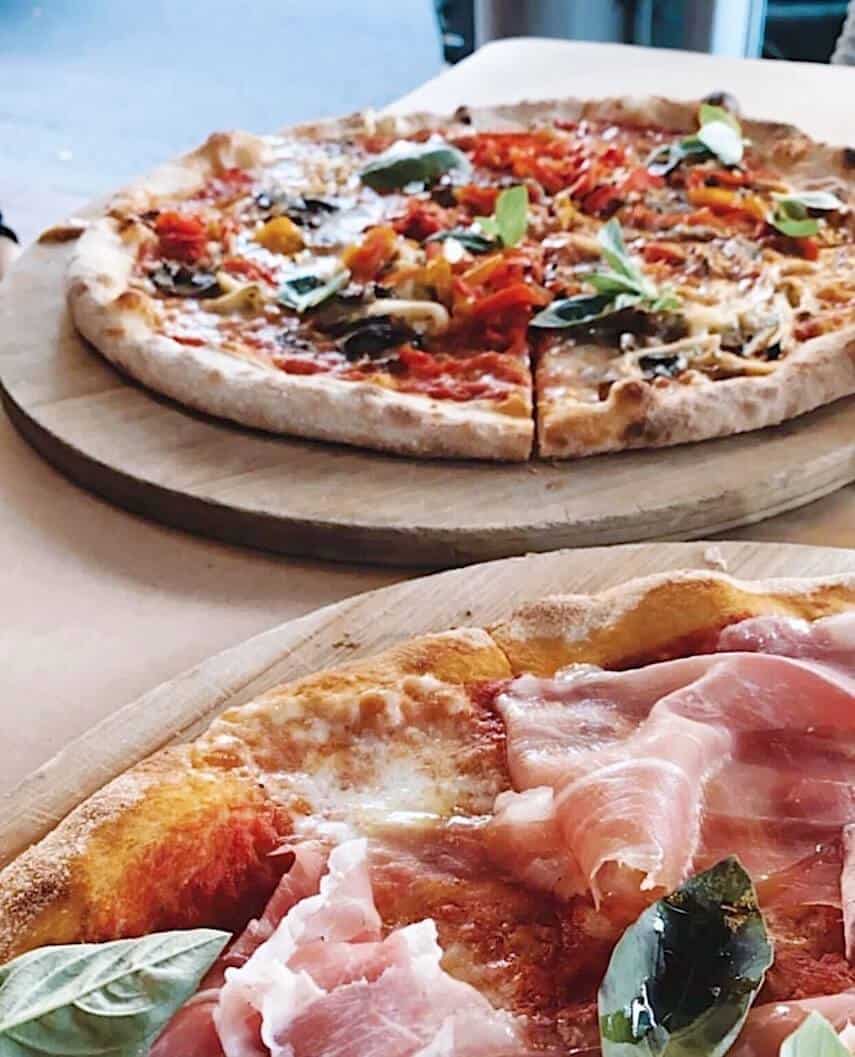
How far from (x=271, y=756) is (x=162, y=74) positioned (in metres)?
7.87

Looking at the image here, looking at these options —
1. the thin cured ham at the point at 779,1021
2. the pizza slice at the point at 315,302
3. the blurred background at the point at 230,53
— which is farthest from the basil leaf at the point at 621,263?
the blurred background at the point at 230,53

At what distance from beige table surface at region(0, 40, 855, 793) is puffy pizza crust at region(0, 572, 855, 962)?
1.19 ft

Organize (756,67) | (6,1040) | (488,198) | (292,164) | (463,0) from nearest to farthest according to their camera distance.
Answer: (6,1040)
(488,198)
(292,164)
(756,67)
(463,0)

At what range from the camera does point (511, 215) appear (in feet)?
10.6

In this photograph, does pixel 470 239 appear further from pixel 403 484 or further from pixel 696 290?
pixel 403 484

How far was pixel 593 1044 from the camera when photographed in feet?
4.37

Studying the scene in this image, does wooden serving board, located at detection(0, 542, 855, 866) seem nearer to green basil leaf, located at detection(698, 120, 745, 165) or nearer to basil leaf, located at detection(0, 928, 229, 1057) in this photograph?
basil leaf, located at detection(0, 928, 229, 1057)

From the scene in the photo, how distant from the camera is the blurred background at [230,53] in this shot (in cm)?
617

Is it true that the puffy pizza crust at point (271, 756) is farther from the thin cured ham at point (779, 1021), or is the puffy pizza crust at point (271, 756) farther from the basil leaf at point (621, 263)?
the basil leaf at point (621, 263)

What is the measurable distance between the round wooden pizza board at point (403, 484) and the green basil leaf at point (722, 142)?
130 cm

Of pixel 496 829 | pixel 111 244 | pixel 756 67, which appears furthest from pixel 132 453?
pixel 756 67

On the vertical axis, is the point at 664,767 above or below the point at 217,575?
above

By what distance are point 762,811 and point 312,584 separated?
0.93 metres

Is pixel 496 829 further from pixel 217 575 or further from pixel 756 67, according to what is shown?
pixel 756 67
